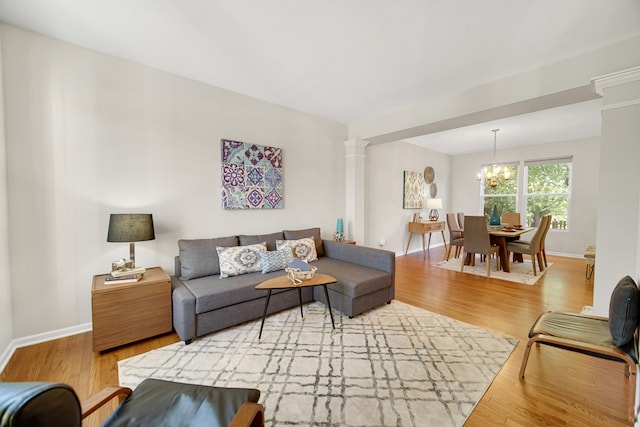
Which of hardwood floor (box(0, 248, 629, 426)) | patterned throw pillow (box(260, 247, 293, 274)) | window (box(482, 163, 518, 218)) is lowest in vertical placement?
hardwood floor (box(0, 248, 629, 426))

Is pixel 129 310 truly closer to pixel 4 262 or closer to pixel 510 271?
pixel 4 262

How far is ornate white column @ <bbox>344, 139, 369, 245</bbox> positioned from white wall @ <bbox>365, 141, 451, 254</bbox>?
0.61 m

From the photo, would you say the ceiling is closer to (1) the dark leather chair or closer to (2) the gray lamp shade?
(2) the gray lamp shade

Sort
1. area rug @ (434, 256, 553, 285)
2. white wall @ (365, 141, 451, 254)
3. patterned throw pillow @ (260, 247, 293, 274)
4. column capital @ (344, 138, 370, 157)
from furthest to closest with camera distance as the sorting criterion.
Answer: white wall @ (365, 141, 451, 254)
column capital @ (344, 138, 370, 157)
area rug @ (434, 256, 553, 285)
patterned throw pillow @ (260, 247, 293, 274)

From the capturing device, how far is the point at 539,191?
6.05 metres

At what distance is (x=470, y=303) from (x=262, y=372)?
256 cm

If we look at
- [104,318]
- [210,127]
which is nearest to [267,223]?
[210,127]

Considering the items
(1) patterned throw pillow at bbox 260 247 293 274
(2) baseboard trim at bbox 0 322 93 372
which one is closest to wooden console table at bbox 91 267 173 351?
(2) baseboard trim at bbox 0 322 93 372

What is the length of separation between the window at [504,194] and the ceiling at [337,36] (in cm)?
441

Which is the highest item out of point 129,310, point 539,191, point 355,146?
point 355,146

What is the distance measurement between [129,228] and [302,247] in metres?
1.83

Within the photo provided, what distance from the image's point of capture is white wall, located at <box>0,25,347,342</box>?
2.11 m

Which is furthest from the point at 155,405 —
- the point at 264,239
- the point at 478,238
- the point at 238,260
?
the point at 478,238

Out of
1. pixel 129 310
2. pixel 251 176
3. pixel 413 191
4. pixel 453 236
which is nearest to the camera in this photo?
pixel 129 310
